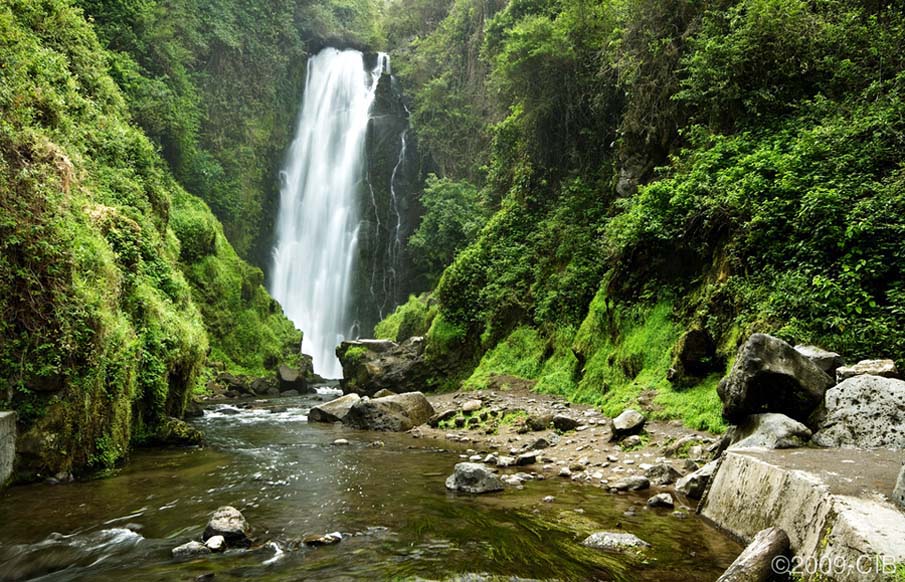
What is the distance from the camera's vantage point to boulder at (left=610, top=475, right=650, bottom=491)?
613 centimetres

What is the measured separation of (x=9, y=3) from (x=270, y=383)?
16.0 m

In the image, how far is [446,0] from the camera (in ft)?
125

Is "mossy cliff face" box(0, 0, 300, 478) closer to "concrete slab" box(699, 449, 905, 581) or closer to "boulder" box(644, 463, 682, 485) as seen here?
"boulder" box(644, 463, 682, 485)

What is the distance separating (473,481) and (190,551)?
3.17 metres

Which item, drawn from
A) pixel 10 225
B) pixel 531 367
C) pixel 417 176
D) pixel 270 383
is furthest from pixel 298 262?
pixel 10 225

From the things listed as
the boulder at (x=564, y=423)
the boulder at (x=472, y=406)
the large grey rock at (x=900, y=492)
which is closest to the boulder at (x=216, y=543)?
the large grey rock at (x=900, y=492)

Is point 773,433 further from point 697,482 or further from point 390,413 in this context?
point 390,413

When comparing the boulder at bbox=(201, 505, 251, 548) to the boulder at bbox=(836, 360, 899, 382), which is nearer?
the boulder at bbox=(201, 505, 251, 548)

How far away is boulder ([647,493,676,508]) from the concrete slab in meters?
0.40

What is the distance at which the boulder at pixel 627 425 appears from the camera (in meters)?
7.88

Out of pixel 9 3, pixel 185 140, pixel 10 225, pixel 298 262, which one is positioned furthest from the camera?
pixel 298 262

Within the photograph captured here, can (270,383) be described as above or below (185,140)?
below

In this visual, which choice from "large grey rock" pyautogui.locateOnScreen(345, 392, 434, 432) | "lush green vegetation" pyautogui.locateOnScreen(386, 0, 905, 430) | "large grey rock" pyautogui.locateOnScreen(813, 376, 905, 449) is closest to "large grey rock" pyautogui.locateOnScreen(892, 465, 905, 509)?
"large grey rock" pyautogui.locateOnScreen(813, 376, 905, 449)

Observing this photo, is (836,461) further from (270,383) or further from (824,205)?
(270,383)
